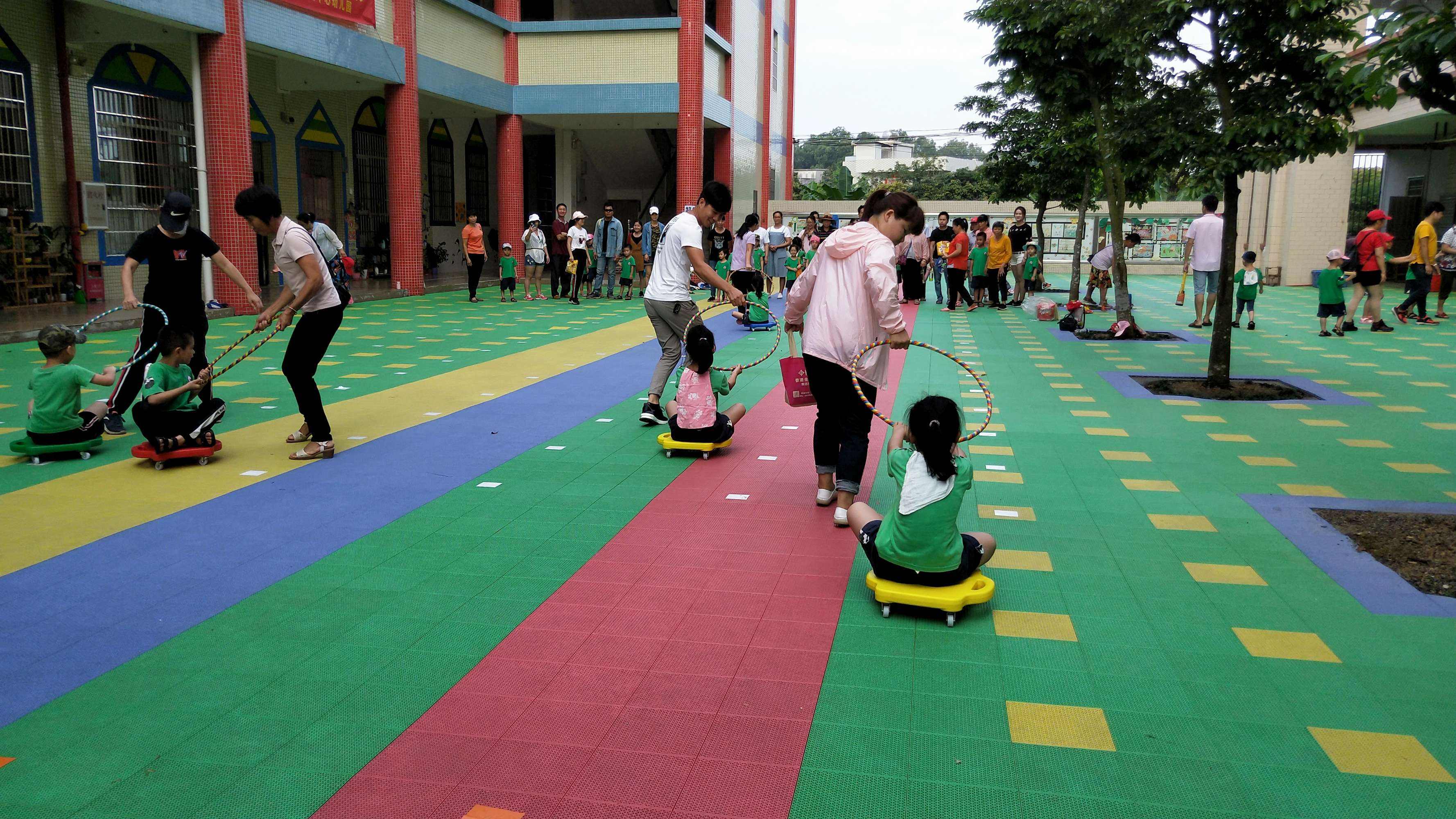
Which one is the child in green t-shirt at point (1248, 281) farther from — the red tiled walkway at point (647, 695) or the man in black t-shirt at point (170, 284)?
the man in black t-shirt at point (170, 284)

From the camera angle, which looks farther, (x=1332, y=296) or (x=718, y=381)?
(x=1332, y=296)

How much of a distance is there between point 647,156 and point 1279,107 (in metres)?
25.0

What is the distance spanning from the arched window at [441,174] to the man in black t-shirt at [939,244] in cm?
1360

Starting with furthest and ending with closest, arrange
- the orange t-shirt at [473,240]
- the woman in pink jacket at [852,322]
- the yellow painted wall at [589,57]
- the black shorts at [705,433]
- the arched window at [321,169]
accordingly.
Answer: the yellow painted wall at [589,57], the arched window at [321,169], the orange t-shirt at [473,240], the black shorts at [705,433], the woman in pink jacket at [852,322]

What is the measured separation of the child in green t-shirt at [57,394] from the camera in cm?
656

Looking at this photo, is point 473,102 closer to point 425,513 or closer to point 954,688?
point 425,513

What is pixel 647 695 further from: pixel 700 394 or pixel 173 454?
pixel 173 454

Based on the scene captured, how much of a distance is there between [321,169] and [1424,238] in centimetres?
2122

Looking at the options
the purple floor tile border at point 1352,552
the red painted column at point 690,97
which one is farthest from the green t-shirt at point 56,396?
the red painted column at point 690,97

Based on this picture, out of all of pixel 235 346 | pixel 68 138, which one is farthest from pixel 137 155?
pixel 235 346

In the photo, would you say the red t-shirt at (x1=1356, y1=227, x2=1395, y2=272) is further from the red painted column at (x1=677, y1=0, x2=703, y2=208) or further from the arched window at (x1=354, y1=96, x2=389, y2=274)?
the arched window at (x1=354, y1=96, x2=389, y2=274)

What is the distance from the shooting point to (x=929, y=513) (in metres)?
4.14

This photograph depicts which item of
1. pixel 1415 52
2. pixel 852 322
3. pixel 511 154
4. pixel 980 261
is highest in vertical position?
pixel 511 154

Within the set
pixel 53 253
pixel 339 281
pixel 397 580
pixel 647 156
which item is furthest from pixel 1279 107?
pixel 647 156
